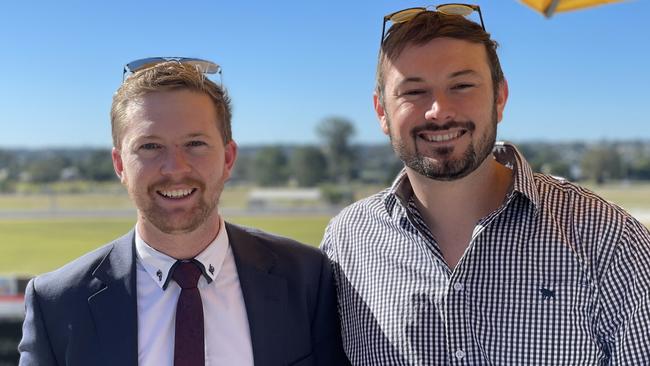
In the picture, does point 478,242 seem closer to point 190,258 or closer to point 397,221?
point 397,221

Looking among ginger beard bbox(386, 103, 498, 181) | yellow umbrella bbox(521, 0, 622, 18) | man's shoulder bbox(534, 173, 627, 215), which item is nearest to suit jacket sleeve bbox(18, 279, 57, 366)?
ginger beard bbox(386, 103, 498, 181)

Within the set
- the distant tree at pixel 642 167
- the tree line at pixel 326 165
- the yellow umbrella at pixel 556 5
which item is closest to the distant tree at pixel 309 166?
the tree line at pixel 326 165

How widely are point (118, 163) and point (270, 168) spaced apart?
2421cm

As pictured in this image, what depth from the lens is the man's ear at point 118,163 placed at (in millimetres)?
1707

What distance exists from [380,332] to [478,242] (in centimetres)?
39

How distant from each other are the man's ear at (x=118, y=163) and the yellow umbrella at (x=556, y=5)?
5.32ft

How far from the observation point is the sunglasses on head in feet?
5.93

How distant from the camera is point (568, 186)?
1.80m

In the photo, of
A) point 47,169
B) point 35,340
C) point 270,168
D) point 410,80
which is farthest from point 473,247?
point 270,168

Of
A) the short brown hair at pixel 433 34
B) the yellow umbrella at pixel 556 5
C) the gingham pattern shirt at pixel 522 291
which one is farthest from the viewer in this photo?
the yellow umbrella at pixel 556 5

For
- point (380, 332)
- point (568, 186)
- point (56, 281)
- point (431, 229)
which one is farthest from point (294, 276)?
point (568, 186)

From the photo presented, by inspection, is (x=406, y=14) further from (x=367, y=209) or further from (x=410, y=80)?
(x=367, y=209)

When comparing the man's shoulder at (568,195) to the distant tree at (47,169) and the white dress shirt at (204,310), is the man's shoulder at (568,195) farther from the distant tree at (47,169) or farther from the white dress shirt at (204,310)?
the distant tree at (47,169)

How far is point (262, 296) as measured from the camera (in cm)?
173
